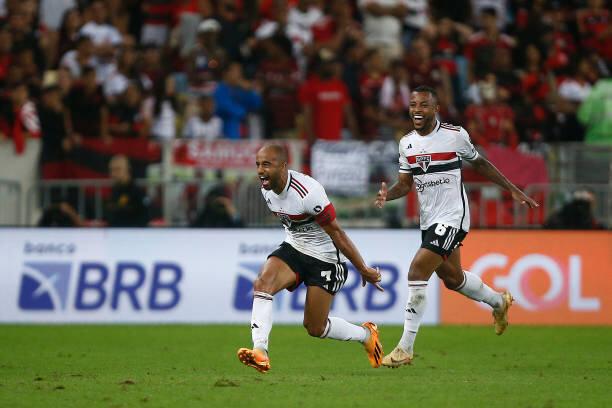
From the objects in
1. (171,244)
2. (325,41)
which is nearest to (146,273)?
(171,244)

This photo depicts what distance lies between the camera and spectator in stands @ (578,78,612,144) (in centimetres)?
2044

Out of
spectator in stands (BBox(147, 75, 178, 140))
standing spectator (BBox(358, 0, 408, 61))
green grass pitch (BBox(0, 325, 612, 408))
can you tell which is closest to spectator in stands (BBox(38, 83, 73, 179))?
spectator in stands (BBox(147, 75, 178, 140))

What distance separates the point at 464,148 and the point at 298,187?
2.09 meters

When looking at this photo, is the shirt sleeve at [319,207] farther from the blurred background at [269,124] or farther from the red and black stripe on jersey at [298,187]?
the blurred background at [269,124]

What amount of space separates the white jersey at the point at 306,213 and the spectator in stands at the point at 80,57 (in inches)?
438

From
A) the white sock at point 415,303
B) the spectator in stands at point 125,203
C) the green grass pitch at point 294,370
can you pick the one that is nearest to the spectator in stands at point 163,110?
the spectator in stands at point 125,203

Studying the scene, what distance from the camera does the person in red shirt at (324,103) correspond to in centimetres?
2031

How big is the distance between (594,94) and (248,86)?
5939 mm

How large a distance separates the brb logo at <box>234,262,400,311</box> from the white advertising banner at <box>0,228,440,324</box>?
14 millimetres

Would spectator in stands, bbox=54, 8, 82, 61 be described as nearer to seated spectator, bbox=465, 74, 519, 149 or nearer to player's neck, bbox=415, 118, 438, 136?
seated spectator, bbox=465, 74, 519, 149

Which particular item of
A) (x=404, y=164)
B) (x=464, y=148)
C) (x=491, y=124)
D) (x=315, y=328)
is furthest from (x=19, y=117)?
(x=315, y=328)

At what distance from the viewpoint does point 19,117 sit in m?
19.2

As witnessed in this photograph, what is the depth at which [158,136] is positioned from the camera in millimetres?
20172

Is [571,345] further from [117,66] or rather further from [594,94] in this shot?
[117,66]
